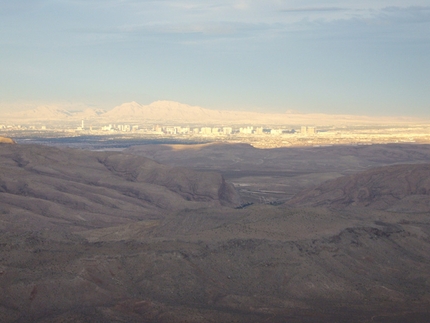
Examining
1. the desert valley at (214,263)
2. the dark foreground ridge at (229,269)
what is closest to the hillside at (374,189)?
the desert valley at (214,263)

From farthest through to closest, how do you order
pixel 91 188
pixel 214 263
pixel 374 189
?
pixel 91 188, pixel 374 189, pixel 214 263

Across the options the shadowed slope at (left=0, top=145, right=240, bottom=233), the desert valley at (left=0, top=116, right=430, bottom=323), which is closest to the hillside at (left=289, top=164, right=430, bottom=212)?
the desert valley at (left=0, top=116, right=430, bottom=323)

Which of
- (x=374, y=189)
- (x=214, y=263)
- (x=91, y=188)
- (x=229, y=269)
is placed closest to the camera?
(x=229, y=269)

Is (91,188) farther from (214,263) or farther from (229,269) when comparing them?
(229,269)

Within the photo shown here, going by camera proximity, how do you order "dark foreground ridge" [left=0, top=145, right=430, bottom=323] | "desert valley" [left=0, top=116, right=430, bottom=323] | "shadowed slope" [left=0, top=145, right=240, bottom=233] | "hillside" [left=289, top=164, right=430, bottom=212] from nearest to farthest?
1. "dark foreground ridge" [left=0, top=145, right=430, bottom=323]
2. "desert valley" [left=0, top=116, right=430, bottom=323]
3. "shadowed slope" [left=0, top=145, right=240, bottom=233]
4. "hillside" [left=289, top=164, right=430, bottom=212]

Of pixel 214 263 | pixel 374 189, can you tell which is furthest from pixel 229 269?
pixel 374 189

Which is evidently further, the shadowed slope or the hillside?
the hillside

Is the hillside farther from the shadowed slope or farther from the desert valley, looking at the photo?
the shadowed slope

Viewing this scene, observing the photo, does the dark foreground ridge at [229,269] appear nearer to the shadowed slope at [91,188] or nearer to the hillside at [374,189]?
the shadowed slope at [91,188]

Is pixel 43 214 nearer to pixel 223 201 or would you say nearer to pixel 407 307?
pixel 223 201
